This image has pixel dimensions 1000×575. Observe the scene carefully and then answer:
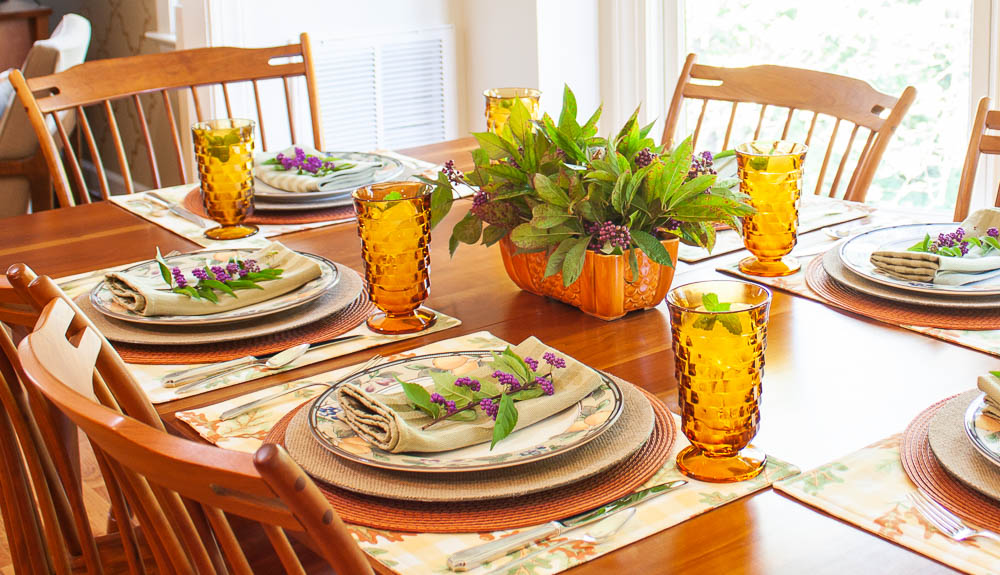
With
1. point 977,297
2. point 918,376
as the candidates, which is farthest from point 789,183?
point 918,376

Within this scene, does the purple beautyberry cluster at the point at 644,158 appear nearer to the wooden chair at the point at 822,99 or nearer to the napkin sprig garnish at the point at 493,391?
the napkin sprig garnish at the point at 493,391

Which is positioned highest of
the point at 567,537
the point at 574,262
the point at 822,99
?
the point at 822,99

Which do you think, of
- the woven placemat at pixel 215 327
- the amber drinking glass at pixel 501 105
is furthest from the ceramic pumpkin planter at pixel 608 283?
the amber drinking glass at pixel 501 105

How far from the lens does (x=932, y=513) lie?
787mm

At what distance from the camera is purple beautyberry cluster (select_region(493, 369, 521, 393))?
37.3 inches

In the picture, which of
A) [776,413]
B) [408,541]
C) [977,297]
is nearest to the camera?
[408,541]

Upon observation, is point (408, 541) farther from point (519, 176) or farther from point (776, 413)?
point (519, 176)

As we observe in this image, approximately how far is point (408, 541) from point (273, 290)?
1.89ft

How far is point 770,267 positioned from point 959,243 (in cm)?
23

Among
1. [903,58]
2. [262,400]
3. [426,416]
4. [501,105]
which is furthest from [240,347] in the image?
[903,58]

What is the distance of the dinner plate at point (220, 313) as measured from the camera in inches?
48.2

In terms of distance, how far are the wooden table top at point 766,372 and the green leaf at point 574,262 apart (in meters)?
0.07

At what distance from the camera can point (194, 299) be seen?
1266 millimetres

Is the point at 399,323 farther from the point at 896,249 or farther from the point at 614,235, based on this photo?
the point at 896,249
